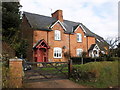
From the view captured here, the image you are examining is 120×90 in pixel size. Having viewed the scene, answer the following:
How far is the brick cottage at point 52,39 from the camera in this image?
1886 centimetres

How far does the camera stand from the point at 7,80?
644 centimetres

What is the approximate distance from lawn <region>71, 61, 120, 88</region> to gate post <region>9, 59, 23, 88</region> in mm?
3989

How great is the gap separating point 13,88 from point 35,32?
13172mm

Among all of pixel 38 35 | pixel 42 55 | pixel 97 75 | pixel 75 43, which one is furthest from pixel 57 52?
pixel 97 75

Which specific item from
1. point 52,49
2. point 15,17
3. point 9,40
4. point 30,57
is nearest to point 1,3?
point 15,17

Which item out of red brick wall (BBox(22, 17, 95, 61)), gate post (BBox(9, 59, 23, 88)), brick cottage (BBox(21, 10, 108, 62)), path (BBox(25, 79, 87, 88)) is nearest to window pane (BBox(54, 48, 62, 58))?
brick cottage (BBox(21, 10, 108, 62))

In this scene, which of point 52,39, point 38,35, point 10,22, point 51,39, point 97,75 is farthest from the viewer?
point 52,39

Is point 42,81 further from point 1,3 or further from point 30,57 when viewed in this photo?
point 30,57

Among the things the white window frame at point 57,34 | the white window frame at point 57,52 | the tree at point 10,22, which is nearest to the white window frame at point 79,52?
the white window frame at point 57,52

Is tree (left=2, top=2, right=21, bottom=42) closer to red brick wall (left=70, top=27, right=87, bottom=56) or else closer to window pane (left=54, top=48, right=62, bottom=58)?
window pane (left=54, top=48, right=62, bottom=58)

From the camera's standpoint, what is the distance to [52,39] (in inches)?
810

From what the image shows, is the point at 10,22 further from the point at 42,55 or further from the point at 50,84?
the point at 50,84

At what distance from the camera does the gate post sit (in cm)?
666

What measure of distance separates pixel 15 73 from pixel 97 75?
5410 millimetres
